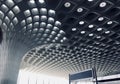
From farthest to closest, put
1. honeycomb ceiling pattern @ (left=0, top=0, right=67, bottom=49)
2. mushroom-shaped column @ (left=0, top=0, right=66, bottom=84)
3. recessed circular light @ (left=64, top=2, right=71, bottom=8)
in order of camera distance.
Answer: mushroom-shaped column @ (left=0, top=0, right=66, bottom=84)
honeycomb ceiling pattern @ (left=0, top=0, right=67, bottom=49)
recessed circular light @ (left=64, top=2, right=71, bottom=8)

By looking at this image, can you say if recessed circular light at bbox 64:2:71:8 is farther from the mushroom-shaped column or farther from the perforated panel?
the mushroom-shaped column

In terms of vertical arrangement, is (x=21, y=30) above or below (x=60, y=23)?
below

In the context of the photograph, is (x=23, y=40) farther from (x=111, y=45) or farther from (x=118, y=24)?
(x=111, y=45)

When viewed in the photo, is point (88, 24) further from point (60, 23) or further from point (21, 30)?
point (21, 30)

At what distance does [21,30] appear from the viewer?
2248 centimetres

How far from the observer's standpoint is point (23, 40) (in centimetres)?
2514

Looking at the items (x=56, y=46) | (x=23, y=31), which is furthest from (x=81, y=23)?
(x=56, y=46)

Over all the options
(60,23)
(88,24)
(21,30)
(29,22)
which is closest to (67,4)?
(60,23)

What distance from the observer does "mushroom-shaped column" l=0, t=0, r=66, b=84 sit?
57.8 feet

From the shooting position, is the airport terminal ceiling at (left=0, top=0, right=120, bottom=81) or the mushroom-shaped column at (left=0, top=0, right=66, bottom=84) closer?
the airport terminal ceiling at (left=0, top=0, right=120, bottom=81)

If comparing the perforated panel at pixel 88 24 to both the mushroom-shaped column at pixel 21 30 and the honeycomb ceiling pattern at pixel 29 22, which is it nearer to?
the honeycomb ceiling pattern at pixel 29 22

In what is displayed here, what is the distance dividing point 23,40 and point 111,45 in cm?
1875

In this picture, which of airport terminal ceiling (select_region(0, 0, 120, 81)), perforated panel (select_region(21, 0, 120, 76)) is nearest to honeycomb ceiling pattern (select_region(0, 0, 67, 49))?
airport terminal ceiling (select_region(0, 0, 120, 81))

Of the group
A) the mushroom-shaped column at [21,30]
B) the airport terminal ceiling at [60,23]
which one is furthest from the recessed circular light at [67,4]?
the mushroom-shaped column at [21,30]
